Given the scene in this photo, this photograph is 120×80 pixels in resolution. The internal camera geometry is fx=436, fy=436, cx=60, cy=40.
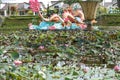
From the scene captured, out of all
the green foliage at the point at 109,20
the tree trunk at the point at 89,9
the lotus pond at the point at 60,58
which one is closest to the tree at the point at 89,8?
the tree trunk at the point at 89,9

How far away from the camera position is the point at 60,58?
117 inches

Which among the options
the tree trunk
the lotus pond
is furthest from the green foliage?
the lotus pond

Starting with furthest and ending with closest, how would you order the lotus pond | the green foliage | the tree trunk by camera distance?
the green foliage < the tree trunk < the lotus pond

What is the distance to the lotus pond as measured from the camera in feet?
6.48

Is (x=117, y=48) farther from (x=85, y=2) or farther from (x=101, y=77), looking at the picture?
(x=85, y=2)

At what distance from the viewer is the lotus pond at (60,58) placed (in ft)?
6.48

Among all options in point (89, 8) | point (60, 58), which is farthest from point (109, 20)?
point (60, 58)

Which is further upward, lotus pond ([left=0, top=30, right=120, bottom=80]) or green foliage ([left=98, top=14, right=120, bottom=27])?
lotus pond ([left=0, top=30, right=120, bottom=80])

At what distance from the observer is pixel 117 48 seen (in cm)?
343

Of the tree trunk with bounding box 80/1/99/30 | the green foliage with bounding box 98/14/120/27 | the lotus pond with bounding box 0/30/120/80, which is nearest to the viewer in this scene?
the lotus pond with bounding box 0/30/120/80

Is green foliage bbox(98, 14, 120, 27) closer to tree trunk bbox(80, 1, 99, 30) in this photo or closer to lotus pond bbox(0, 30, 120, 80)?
tree trunk bbox(80, 1, 99, 30)

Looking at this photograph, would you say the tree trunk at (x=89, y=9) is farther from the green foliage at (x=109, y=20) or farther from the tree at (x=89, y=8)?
the green foliage at (x=109, y=20)

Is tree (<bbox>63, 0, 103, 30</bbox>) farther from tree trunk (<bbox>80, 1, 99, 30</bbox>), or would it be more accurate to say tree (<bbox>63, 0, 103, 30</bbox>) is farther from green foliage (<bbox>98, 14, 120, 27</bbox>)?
green foliage (<bbox>98, 14, 120, 27</bbox>)

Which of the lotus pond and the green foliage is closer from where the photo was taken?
the lotus pond
